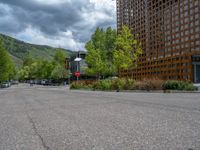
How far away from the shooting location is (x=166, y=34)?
5397 centimetres

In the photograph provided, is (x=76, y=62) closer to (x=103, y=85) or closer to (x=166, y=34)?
(x=166, y=34)

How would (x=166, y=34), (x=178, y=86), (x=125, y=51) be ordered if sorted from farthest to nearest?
(x=166, y=34) → (x=125, y=51) → (x=178, y=86)

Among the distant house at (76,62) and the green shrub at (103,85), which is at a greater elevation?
the distant house at (76,62)

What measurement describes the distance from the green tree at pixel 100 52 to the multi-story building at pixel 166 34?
1126 cm

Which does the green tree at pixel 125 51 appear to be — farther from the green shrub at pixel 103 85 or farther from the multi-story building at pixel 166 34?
the multi-story building at pixel 166 34

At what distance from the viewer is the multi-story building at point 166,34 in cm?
4650

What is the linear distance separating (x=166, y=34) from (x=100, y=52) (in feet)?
55.2

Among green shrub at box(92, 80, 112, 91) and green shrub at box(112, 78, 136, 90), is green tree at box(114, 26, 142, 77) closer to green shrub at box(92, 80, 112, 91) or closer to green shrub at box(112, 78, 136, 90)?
green shrub at box(92, 80, 112, 91)

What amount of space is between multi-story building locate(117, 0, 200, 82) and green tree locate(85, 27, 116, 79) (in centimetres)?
1126

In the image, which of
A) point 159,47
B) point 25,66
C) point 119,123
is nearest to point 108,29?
point 159,47

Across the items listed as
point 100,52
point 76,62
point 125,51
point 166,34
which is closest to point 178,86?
point 125,51

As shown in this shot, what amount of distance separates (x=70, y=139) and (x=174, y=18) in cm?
5196

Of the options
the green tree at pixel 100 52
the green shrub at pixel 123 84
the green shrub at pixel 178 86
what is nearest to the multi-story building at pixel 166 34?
the green tree at pixel 100 52

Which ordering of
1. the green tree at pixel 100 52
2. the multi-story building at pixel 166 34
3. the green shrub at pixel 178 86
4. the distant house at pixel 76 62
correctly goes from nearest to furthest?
the green shrub at pixel 178 86 → the green tree at pixel 100 52 → the multi-story building at pixel 166 34 → the distant house at pixel 76 62
